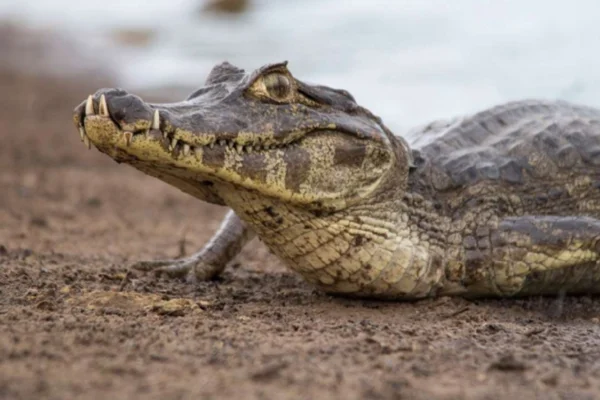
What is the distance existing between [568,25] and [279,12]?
10.0 metres

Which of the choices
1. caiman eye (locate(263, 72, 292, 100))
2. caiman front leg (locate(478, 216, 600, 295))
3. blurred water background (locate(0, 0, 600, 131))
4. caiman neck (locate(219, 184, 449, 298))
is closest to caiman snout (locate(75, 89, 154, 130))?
caiman neck (locate(219, 184, 449, 298))

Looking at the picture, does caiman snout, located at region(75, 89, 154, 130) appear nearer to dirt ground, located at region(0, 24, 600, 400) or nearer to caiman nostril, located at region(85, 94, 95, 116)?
caiman nostril, located at region(85, 94, 95, 116)

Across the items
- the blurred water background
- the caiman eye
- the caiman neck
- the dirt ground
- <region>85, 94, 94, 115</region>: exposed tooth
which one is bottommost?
the dirt ground

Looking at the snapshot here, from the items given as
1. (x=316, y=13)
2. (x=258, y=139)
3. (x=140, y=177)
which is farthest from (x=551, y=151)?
(x=316, y=13)

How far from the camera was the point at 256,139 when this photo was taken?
4.00 metres

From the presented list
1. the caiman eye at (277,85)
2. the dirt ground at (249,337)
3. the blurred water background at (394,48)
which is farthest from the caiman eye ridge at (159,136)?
the blurred water background at (394,48)

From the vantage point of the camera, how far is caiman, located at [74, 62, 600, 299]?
150 inches

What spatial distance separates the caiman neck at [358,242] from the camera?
419 centimetres

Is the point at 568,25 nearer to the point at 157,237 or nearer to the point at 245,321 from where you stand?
the point at 157,237

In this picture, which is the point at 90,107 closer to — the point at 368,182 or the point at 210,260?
the point at 368,182

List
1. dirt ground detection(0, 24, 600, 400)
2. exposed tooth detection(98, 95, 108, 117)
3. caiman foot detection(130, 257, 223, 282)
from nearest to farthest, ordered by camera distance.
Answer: dirt ground detection(0, 24, 600, 400) < exposed tooth detection(98, 95, 108, 117) < caiman foot detection(130, 257, 223, 282)

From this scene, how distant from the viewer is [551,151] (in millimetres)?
5074

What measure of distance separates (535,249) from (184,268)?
2062 mm

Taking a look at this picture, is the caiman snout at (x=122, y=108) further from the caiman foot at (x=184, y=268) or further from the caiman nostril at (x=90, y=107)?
the caiman foot at (x=184, y=268)
